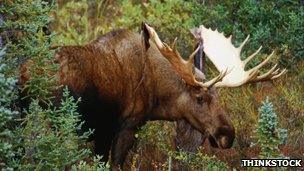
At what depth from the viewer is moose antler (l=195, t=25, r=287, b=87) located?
23.4 feet

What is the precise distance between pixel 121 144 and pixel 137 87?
0.62 metres

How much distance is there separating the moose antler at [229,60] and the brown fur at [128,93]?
1.03 feet

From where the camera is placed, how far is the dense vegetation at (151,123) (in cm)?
542

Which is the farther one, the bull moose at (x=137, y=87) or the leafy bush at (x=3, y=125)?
the bull moose at (x=137, y=87)

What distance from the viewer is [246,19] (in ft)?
33.4

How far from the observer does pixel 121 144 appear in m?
7.15

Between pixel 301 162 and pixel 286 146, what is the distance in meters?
0.43

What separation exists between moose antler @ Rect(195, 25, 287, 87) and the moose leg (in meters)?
1.04

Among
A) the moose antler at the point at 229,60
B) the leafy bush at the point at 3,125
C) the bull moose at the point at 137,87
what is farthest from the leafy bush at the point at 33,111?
the moose antler at the point at 229,60

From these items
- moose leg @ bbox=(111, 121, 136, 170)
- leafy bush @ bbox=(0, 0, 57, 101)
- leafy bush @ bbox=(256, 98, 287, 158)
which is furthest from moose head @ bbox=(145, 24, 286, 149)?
leafy bush @ bbox=(0, 0, 57, 101)

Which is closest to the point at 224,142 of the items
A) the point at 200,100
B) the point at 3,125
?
the point at 200,100

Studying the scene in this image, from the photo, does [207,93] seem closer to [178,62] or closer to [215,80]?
[215,80]

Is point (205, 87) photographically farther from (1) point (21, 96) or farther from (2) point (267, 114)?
(1) point (21, 96)

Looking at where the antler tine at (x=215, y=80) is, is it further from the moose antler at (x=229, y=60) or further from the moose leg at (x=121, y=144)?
the moose leg at (x=121, y=144)
